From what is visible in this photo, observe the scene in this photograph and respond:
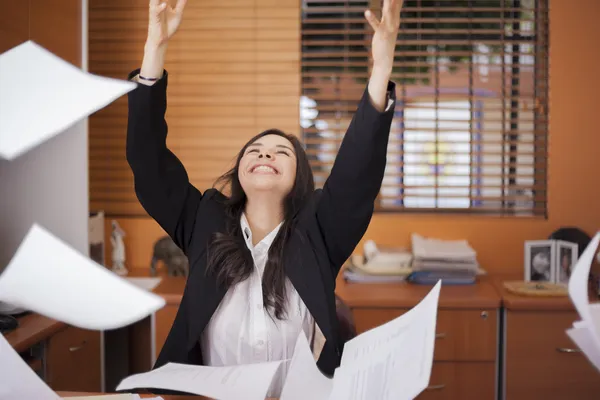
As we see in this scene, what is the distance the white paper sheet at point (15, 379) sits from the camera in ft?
2.18

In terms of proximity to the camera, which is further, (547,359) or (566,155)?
(566,155)

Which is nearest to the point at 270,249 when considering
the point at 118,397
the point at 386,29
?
the point at 118,397

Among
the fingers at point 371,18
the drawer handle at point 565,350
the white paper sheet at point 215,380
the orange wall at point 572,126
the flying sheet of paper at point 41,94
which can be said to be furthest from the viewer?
the orange wall at point 572,126

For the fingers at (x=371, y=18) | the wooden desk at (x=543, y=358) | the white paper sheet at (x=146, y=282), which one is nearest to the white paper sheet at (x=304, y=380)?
the fingers at (x=371, y=18)

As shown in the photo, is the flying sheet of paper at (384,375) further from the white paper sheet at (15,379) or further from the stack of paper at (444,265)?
the stack of paper at (444,265)

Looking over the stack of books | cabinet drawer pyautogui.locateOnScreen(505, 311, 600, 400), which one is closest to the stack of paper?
the stack of books

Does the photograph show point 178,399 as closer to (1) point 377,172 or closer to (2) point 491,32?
(1) point 377,172

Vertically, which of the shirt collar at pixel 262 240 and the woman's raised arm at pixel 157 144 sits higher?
the woman's raised arm at pixel 157 144

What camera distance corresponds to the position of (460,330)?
252 centimetres

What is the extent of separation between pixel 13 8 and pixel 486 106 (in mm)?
2042

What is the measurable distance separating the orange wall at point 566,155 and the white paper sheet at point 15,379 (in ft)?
8.24

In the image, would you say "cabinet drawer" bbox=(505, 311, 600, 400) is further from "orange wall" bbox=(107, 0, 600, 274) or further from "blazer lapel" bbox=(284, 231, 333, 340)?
"blazer lapel" bbox=(284, 231, 333, 340)

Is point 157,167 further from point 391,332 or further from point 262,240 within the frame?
point 391,332

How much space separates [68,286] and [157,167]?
915 millimetres
